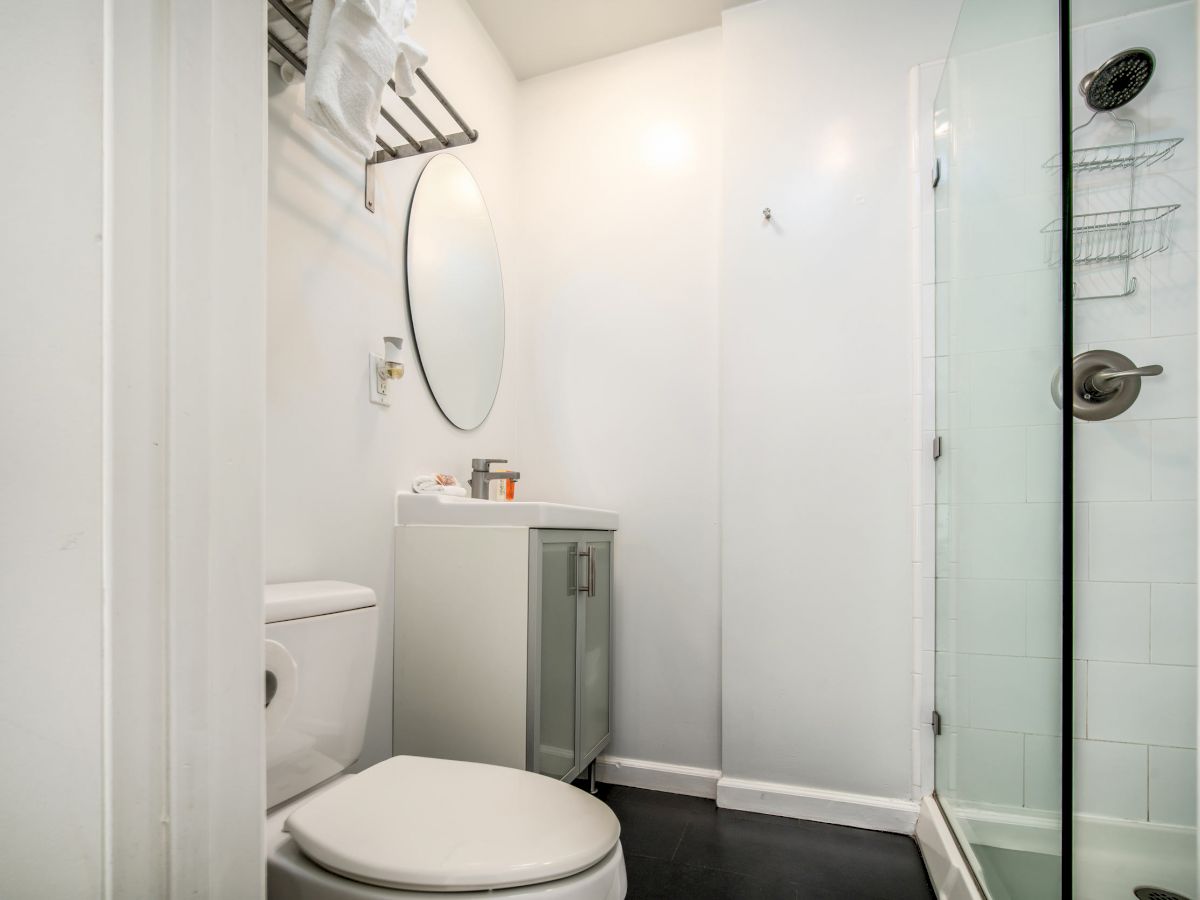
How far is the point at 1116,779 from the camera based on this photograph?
4.42 ft

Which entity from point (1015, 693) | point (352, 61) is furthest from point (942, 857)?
point (352, 61)

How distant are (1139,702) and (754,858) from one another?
3.13 feet

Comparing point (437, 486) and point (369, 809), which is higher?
point (437, 486)

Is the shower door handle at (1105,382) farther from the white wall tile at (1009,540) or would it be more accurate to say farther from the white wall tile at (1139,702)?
the white wall tile at (1139,702)

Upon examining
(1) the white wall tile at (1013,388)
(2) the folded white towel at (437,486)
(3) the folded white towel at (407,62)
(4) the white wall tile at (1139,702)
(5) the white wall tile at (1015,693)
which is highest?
(3) the folded white towel at (407,62)

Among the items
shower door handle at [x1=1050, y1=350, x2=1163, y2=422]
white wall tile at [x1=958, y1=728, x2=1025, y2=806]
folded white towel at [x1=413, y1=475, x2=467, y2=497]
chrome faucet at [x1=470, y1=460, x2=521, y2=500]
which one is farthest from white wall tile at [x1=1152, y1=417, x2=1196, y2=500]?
folded white towel at [x1=413, y1=475, x2=467, y2=497]

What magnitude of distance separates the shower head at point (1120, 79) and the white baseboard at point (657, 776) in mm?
1969

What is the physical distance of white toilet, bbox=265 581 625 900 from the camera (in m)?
0.79

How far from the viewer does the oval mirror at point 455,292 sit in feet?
5.64

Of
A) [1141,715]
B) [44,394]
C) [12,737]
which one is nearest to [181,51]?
[44,394]

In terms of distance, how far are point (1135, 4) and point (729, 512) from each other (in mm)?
1485

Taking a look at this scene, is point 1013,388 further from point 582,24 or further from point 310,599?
point 582,24

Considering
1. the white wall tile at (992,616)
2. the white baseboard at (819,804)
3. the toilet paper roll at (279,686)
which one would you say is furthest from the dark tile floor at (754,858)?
the toilet paper roll at (279,686)

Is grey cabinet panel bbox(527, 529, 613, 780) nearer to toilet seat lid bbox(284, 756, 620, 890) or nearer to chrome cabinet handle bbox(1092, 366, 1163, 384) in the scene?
toilet seat lid bbox(284, 756, 620, 890)
